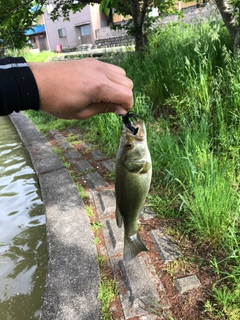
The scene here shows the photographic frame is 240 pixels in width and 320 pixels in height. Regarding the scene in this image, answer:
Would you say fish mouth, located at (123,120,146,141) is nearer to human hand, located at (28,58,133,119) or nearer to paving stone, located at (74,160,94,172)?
human hand, located at (28,58,133,119)

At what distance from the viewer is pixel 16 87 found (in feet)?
4.10

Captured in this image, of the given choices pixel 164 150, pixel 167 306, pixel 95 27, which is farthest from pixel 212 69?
pixel 95 27

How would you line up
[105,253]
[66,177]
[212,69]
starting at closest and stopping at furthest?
[105,253], [66,177], [212,69]

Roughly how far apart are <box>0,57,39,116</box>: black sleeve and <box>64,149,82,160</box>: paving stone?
3.62 meters

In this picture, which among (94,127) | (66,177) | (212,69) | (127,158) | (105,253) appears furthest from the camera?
(94,127)

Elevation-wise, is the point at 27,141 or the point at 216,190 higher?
the point at 216,190

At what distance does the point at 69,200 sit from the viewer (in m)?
3.56

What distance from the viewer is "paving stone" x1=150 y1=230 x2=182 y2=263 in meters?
2.49

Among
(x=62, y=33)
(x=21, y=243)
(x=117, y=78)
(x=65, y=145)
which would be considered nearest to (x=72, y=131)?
(x=65, y=145)

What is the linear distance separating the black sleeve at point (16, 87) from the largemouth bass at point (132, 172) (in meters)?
0.53

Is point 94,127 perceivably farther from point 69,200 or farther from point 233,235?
point 233,235

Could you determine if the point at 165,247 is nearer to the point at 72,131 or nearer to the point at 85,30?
the point at 72,131

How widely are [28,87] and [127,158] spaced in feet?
2.05

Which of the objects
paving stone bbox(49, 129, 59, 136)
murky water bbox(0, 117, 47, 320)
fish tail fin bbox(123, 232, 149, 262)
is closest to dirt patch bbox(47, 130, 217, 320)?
fish tail fin bbox(123, 232, 149, 262)
